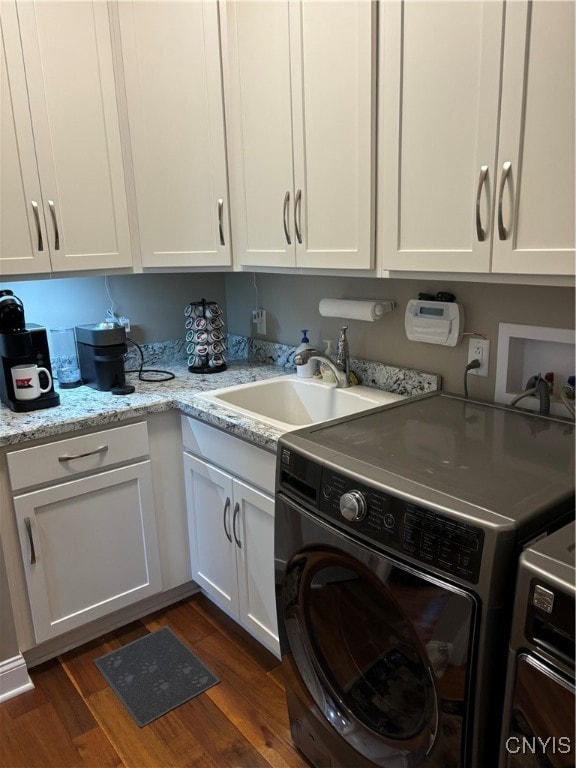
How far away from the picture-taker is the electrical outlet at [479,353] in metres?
1.64

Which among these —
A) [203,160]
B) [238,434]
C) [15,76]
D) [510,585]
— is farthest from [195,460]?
[15,76]

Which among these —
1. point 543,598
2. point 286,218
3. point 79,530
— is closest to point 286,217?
point 286,218

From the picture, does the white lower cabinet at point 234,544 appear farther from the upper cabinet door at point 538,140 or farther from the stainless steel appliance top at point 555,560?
the upper cabinet door at point 538,140

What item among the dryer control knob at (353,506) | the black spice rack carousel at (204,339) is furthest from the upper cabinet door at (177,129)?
the dryer control knob at (353,506)

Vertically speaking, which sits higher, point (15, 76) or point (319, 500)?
point (15, 76)

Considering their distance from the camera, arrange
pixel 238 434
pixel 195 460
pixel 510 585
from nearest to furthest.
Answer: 1. pixel 510 585
2. pixel 238 434
3. pixel 195 460

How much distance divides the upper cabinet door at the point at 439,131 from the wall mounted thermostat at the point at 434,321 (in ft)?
0.92

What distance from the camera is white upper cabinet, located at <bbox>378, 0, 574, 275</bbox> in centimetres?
113

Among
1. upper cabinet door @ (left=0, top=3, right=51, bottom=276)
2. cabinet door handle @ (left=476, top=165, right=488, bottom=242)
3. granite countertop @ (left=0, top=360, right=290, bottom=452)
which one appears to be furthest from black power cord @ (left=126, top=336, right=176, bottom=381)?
cabinet door handle @ (left=476, top=165, right=488, bottom=242)

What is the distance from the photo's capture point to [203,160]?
2.03 meters

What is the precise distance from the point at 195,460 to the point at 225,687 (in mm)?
760

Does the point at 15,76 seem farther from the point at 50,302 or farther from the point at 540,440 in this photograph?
the point at 540,440

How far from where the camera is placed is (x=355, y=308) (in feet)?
6.38

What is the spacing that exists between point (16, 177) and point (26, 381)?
68cm
